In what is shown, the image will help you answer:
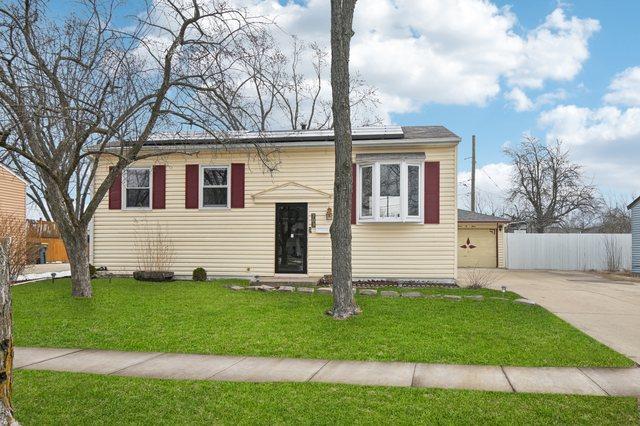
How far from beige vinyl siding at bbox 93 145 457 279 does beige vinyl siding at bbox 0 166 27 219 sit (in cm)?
1200

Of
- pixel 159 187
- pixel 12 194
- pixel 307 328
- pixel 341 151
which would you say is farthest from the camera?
pixel 12 194

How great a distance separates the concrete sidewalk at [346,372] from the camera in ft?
17.7

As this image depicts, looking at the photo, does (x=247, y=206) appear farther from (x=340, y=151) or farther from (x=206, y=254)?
(x=340, y=151)

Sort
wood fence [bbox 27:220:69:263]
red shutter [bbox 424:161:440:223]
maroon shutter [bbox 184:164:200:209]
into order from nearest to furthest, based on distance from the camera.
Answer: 1. red shutter [bbox 424:161:440:223]
2. maroon shutter [bbox 184:164:200:209]
3. wood fence [bbox 27:220:69:263]

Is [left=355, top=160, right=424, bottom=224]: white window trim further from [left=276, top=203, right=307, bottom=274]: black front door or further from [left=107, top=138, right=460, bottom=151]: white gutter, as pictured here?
[left=276, top=203, right=307, bottom=274]: black front door

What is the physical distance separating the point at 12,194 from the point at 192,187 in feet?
50.7

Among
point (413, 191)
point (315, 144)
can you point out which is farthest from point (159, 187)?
point (413, 191)

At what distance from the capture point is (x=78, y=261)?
445 inches

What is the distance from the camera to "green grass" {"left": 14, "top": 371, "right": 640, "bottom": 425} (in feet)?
14.4

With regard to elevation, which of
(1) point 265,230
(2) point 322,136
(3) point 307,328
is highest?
(2) point 322,136

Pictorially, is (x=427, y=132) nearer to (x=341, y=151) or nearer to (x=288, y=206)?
(x=288, y=206)

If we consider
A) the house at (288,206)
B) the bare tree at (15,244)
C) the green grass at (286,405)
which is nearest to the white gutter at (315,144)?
the house at (288,206)

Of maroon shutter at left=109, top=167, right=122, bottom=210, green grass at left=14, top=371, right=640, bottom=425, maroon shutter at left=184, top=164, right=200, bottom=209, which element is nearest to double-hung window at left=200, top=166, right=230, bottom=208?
maroon shutter at left=184, top=164, right=200, bottom=209

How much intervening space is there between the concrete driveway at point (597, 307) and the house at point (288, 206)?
9.30 ft
